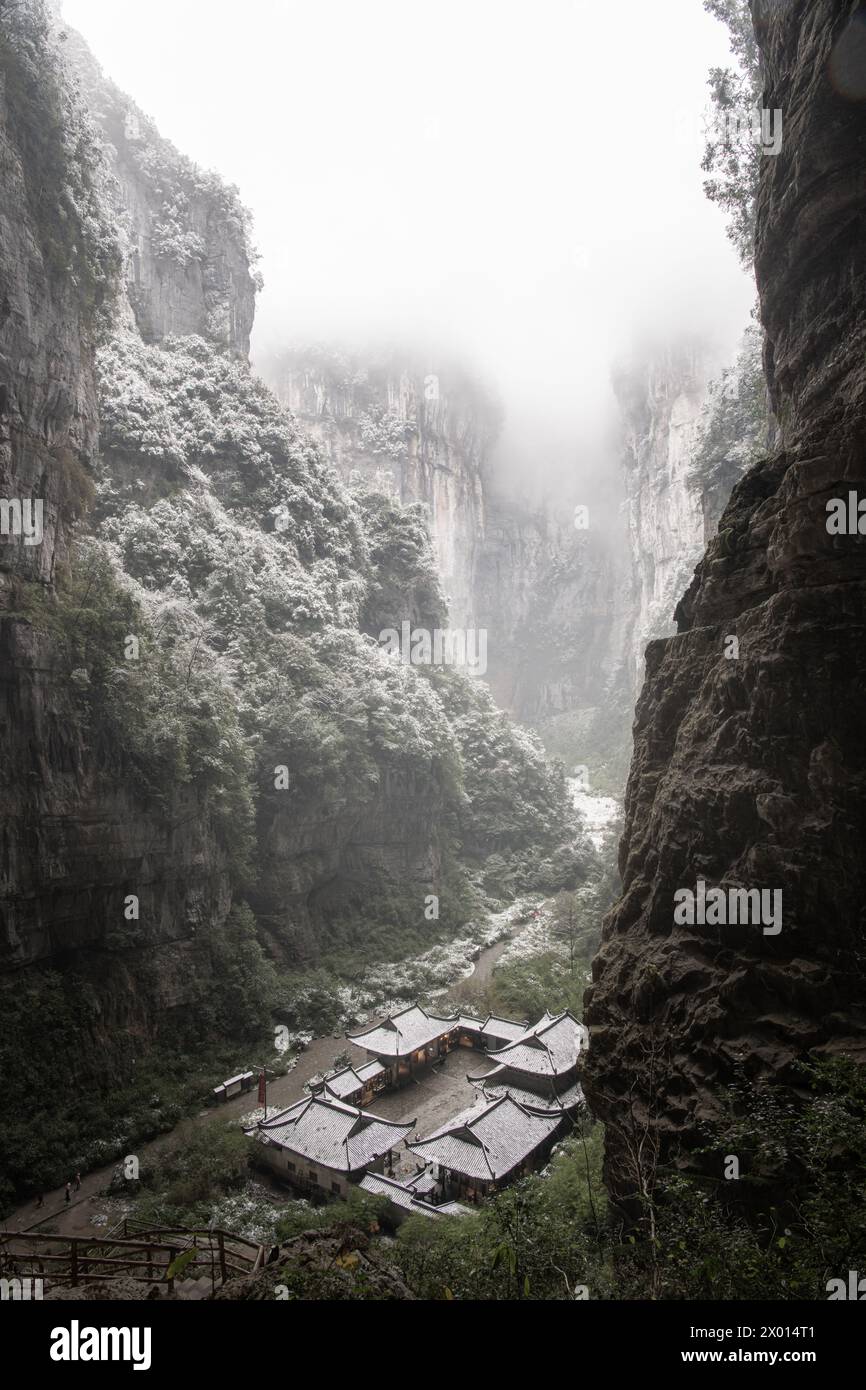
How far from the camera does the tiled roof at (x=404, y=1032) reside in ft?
70.6

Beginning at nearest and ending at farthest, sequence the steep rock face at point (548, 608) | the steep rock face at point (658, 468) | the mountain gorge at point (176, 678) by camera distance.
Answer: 1. the mountain gorge at point (176, 678)
2. the steep rock face at point (658, 468)
3. the steep rock face at point (548, 608)

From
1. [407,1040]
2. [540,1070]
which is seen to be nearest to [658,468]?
[407,1040]

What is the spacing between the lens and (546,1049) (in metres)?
20.5

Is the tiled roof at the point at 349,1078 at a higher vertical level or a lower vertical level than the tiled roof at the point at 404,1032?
lower

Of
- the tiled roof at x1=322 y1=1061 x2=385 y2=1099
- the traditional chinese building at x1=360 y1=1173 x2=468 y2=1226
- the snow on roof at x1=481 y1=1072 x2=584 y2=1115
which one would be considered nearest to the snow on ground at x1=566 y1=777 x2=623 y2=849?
the snow on roof at x1=481 y1=1072 x2=584 y2=1115

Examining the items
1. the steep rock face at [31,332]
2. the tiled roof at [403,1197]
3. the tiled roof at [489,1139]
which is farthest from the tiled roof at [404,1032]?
the steep rock face at [31,332]

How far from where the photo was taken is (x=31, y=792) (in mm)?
18703

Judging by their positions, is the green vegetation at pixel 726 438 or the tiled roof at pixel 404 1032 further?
the green vegetation at pixel 726 438

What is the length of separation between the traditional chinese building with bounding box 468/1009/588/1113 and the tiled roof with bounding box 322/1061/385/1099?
2.62 meters

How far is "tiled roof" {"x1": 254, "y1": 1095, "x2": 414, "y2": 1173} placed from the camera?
648 inches

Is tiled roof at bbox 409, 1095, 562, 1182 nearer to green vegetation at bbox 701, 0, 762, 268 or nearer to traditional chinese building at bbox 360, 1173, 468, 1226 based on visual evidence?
traditional chinese building at bbox 360, 1173, 468, 1226

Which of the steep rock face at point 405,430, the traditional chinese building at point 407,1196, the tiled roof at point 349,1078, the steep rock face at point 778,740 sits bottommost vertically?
the traditional chinese building at point 407,1196

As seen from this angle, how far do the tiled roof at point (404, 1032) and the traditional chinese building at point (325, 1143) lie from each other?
3.39 metres

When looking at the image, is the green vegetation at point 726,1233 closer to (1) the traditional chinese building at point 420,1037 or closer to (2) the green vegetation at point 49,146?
(1) the traditional chinese building at point 420,1037
